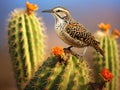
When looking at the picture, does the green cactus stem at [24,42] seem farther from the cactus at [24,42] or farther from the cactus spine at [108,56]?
the cactus spine at [108,56]

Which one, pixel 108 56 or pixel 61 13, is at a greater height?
pixel 61 13

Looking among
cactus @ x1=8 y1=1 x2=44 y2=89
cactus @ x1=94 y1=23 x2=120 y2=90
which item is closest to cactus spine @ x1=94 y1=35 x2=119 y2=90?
cactus @ x1=94 y1=23 x2=120 y2=90

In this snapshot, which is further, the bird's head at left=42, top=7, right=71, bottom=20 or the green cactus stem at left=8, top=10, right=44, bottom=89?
the green cactus stem at left=8, top=10, right=44, bottom=89

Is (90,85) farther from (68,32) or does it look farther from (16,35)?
(16,35)

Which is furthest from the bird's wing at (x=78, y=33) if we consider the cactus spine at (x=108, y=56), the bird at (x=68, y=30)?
the cactus spine at (x=108, y=56)

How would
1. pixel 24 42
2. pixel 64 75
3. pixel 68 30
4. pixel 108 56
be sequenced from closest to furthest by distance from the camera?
pixel 64 75, pixel 68 30, pixel 24 42, pixel 108 56

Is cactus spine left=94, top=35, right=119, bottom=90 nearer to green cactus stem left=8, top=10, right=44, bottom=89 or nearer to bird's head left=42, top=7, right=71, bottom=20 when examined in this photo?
green cactus stem left=8, top=10, right=44, bottom=89

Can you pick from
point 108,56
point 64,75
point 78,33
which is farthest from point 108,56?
point 64,75

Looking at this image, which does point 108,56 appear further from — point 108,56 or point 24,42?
point 24,42
